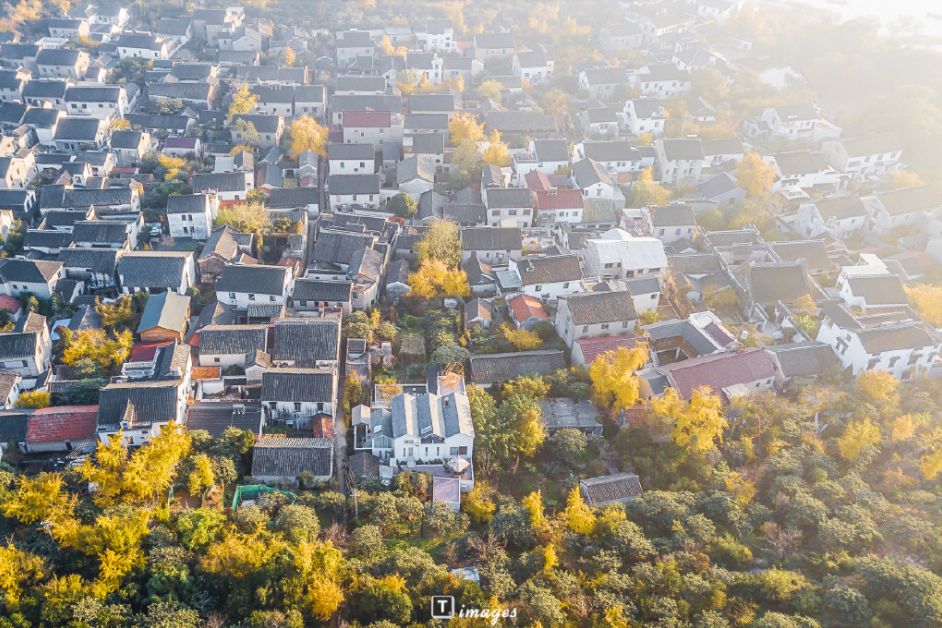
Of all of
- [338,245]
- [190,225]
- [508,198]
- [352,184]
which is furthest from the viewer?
[352,184]

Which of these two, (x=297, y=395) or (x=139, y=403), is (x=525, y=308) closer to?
(x=297, y=395)

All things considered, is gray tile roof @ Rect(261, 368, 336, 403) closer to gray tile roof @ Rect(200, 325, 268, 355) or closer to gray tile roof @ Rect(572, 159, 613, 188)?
gray tile roof @ Rect(200, 325, 268, 355)

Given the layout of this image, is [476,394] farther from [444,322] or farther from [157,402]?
[157,402]

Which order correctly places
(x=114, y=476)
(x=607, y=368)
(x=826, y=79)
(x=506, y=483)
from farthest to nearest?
(x=826, y=79)
(x=607, y=368)
(x=506, y=483)
(x=114, y=476)

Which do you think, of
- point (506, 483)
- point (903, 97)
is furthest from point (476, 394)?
point (903, 97)

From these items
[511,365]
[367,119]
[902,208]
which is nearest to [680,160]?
[902,208]
